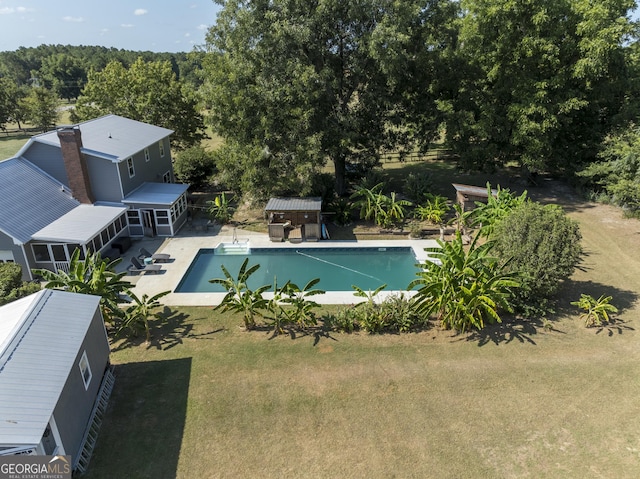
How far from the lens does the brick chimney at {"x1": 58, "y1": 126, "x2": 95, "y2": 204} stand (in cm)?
2222

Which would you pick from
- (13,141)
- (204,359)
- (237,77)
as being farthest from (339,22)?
(13,141)

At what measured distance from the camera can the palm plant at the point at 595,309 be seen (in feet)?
51.1

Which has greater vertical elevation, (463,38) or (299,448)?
(463,38)

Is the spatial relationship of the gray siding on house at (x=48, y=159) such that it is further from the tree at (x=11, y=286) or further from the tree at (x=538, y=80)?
the tree at (x=538, y=80)

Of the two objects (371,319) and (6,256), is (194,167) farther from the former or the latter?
(371,319)

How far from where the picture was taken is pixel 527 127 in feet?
86.4

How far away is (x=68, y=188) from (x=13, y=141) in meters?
44.9

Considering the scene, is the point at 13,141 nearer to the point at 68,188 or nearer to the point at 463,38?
the point at 68,188

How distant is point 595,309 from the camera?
15734 mm

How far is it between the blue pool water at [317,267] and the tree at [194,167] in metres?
11.2

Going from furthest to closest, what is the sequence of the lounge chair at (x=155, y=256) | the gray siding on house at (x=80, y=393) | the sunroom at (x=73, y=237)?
1. the lounge chair at (x=155, y=256)
2. the sunroom at (x=73, y=237)
3. the gray siding on house at (x=80, y=393)

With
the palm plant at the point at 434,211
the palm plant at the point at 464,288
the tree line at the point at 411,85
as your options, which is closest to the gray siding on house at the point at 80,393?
the palm plant at the point at 464,288

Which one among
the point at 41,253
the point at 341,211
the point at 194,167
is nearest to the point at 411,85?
the point at 341,211

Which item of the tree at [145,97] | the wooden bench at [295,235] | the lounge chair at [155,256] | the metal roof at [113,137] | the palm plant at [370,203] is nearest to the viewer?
the lounge chair at [155,256]
